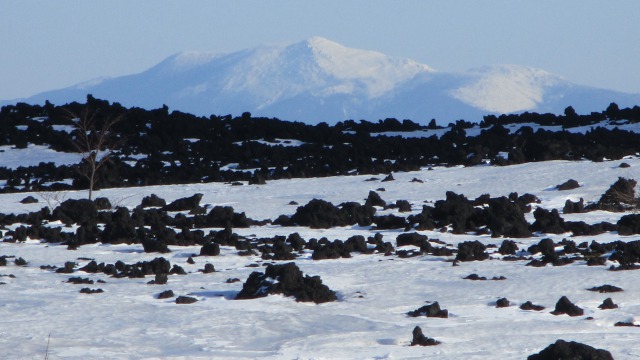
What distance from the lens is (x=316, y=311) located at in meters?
13.9

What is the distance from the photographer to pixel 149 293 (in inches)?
596

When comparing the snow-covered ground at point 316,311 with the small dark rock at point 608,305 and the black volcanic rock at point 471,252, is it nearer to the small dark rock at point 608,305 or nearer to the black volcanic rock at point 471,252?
the small dark rock at point 608,305

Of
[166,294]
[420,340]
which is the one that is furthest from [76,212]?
[420,340]

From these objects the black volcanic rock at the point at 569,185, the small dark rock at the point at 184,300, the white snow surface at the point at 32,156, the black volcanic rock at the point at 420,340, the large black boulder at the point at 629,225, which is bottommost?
the black volcanic rock at the point at 420,340

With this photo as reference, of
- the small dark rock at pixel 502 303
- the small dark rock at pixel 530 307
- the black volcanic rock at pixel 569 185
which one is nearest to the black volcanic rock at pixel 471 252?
the small dark rock at pixel 502 303

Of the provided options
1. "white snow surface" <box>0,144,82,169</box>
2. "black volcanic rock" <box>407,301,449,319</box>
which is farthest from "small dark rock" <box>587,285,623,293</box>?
"white snow surface" <box>0,144,82,169</box>

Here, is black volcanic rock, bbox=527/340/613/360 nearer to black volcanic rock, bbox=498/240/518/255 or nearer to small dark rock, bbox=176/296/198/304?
small dark rock, bbox=176/296/198/304

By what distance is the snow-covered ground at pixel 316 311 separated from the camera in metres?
11.9

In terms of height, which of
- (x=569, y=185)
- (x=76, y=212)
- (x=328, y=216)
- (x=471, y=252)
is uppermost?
(x=569, y=185)

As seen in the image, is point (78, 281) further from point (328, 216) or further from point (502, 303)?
point (328, 216)

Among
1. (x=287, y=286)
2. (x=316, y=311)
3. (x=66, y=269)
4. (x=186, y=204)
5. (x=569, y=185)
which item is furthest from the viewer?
(x=569, y=185)

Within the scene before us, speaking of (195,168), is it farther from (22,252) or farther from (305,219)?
(22,252)

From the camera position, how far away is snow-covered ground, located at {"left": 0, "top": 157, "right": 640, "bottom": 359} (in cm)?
1191

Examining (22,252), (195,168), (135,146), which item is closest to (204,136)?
(135,146)
